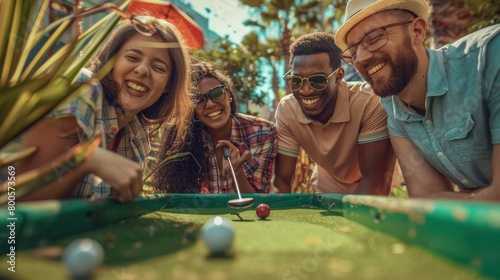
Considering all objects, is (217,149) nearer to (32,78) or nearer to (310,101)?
(310,101)

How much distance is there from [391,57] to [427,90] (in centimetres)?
30

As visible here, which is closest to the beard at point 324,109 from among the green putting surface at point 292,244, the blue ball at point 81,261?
the green putting surface at point 292,244

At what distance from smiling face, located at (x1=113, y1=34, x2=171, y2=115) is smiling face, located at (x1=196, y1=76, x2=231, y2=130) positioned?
1.03 meters

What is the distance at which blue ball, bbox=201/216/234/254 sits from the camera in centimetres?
103

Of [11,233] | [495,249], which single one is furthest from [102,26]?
[495,249]

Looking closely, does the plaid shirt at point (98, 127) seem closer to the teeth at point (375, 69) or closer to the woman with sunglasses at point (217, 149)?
the woman with sunglasses at point (217, 149)

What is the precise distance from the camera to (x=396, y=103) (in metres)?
2.60

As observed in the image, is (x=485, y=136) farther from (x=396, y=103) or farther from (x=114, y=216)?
(x=114, y=216)

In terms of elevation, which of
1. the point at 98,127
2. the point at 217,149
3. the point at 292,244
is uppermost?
the point at 98,127

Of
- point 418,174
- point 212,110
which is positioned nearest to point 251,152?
point 212,110

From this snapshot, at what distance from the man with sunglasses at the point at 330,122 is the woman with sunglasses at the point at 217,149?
18 cm

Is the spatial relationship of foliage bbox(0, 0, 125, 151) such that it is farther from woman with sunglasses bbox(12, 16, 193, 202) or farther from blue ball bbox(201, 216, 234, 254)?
blue ball bbox(201, 216, 234, 254)

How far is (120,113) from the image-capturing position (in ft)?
7.37

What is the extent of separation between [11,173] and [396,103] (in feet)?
7.14
